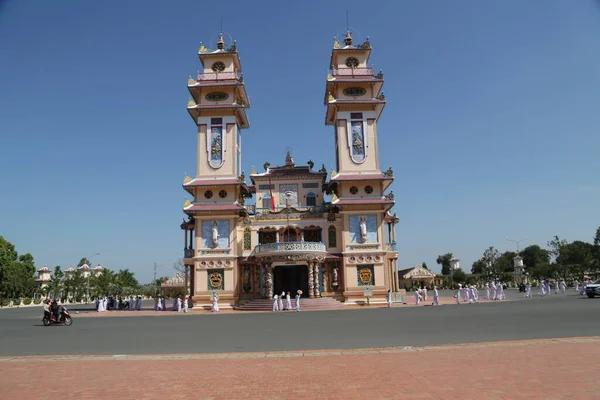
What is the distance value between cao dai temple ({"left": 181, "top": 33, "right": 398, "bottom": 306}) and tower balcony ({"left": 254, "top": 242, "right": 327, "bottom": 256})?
9cm

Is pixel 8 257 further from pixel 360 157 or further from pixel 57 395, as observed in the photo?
pixel 57 395

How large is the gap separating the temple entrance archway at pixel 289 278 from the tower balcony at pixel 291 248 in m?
3.48

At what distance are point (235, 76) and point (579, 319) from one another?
35359mm

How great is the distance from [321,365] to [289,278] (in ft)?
109

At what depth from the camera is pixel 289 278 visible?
141 feet

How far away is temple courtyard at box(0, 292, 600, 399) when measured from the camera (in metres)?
7.75

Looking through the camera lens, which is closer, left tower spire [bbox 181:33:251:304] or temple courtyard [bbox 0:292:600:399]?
temple courtyard [bbox 0:292:600:399]

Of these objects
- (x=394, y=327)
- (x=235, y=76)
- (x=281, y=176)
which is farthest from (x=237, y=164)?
(x=394, y=327)

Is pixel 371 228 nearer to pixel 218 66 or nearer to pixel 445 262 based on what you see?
pixel 218 66

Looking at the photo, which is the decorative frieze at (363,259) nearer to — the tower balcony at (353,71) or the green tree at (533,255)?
the tower balcony at (353,71)

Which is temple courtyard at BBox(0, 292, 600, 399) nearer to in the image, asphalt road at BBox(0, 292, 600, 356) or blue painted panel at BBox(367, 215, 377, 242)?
asphalt road at BBox(0, 292, 600, 356)

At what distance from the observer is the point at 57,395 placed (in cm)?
786

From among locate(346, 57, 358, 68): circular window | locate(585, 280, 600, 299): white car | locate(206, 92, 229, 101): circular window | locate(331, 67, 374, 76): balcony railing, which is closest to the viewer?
locate(585, 280, 600, 299): white car

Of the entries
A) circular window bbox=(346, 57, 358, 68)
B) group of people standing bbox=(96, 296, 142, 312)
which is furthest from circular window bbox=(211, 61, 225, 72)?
group of people standing bbox=(96, 296, 142, 312)
